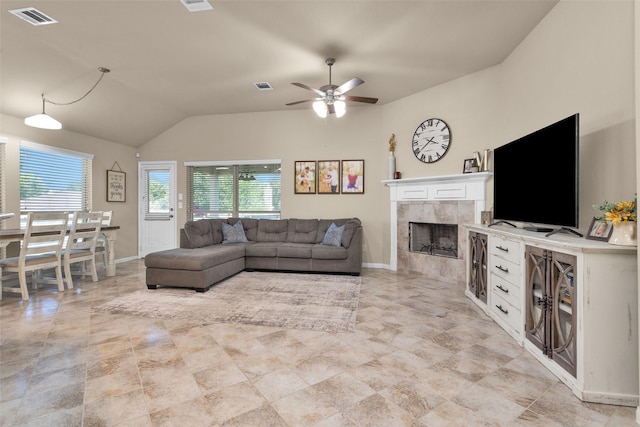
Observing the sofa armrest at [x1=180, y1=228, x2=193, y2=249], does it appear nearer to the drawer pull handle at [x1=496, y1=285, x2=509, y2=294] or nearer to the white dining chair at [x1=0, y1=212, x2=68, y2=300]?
the white dining chair at [x1=0, y1=212, x2=68, y2=300]

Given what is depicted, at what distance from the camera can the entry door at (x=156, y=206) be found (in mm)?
6344

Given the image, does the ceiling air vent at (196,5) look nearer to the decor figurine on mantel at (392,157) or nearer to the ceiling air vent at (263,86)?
the ceiling air vent at (263,86)

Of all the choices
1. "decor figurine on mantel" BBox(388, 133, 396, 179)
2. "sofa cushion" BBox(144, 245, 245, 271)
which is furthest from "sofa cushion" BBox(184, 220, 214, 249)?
"decor figurine on mantel" BBox(388, 133, 396, 179)

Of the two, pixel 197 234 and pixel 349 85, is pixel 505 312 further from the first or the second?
pixel 197 234

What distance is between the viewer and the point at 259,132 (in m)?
5.99

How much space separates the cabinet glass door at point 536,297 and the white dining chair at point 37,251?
184 inches

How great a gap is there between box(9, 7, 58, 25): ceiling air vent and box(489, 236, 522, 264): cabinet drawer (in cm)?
467

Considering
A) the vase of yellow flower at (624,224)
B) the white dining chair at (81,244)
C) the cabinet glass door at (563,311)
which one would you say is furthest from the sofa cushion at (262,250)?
the vase of yellow flower at (624,224)

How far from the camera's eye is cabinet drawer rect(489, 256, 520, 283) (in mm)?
2453

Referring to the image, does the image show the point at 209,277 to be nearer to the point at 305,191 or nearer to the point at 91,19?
the point at 305,191

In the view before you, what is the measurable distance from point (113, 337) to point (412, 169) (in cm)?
442

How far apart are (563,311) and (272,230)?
14.2ft

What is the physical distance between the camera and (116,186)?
19.7ft

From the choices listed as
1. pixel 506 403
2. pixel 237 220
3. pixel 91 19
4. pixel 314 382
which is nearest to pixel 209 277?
pixel 237 220
